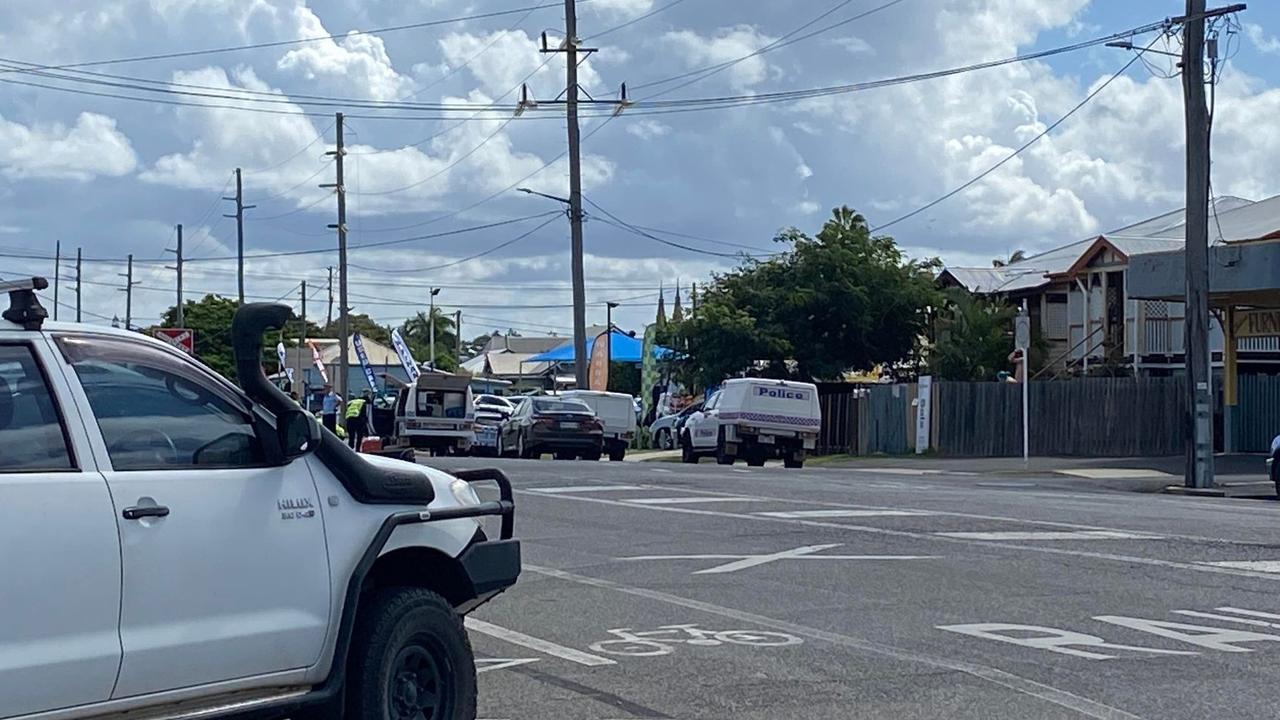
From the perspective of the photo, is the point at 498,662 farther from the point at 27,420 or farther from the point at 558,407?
the point at 558,407

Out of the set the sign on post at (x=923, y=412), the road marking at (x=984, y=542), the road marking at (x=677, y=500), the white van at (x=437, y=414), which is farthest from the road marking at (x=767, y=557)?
the white van at (x=437, y=414)

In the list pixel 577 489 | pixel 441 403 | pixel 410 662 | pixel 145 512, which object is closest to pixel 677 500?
pixel 577 489

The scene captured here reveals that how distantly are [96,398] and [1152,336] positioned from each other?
39.7 meters

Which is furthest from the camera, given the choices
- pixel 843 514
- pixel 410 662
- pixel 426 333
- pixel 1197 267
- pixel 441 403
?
pixel 426 333

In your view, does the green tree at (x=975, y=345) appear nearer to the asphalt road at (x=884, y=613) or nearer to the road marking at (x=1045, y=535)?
the asphalt road at (x=884, y=613)

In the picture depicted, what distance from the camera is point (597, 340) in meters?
61.3

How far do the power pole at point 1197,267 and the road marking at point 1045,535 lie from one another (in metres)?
11.8

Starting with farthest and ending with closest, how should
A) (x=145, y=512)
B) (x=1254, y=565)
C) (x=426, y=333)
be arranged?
(x=426, y=333) → (x=1254, y=565) → (x=145, y=512)

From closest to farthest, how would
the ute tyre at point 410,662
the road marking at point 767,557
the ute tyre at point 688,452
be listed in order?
the ute tyre at point 410,662 < the road marking at point 767,557 < the ute tyre at point 688,452

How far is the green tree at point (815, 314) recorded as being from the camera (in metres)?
49.2

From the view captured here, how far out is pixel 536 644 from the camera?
987cm

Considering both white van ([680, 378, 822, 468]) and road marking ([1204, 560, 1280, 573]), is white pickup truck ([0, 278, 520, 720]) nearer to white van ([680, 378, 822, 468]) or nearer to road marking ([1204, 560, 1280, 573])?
road marking ([1204, 560, 1280, 573])

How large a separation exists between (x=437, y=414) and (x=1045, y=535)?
26.4 m

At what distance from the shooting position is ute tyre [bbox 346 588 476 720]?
20.8 ft
